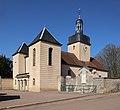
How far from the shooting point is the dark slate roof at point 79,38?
5154 cm

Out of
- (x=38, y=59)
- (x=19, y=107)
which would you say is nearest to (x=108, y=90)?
(x=38, y=59)

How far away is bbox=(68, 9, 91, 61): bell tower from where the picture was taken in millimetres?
51094

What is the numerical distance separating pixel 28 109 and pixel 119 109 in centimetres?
538

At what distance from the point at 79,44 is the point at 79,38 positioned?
1367mm

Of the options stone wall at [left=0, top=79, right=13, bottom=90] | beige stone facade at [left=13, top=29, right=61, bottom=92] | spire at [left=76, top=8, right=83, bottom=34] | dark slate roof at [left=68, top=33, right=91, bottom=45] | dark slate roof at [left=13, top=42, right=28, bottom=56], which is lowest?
stone wall at [left=0, top=79, right=13, bottom=90]

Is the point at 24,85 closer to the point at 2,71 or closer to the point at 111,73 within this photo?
the point at 2,71

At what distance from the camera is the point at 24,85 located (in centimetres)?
4319

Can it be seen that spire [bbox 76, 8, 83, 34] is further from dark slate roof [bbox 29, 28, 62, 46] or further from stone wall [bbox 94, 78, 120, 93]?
stone wall [bbox 94, 78, 120, 93]

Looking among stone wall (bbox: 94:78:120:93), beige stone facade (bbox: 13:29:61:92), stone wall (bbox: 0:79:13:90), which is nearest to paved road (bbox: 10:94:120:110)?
stone wall (bbox: 94:78:120:93)

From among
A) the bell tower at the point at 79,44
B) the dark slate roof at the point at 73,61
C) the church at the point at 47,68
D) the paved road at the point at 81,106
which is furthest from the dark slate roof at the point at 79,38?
the paved road at the point at 81,106

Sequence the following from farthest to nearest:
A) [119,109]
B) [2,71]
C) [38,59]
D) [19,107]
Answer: [2,71] → [38,59] → [19,107] → [119,109]

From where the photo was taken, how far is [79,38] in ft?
169

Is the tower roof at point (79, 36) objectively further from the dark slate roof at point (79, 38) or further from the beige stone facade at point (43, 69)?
the beige stone facade at point (43, 69)

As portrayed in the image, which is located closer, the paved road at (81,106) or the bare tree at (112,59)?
the paved road at (81,106)
